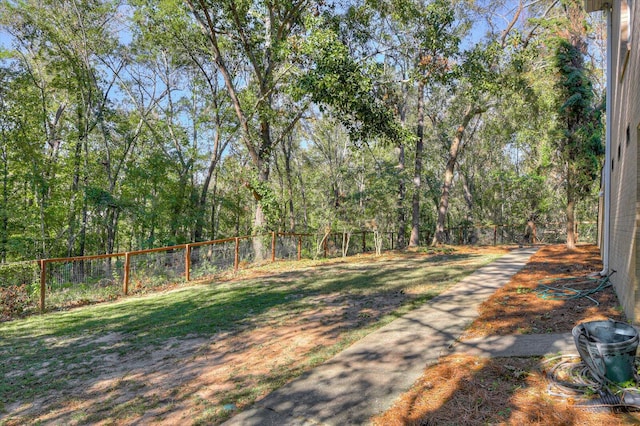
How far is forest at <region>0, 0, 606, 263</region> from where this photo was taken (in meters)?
11.3

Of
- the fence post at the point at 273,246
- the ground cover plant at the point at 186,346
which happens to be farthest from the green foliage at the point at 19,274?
the fence post at the point at 273,246

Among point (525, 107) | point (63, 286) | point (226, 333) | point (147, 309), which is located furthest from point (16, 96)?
point (525, 107)

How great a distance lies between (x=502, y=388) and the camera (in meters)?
2.96

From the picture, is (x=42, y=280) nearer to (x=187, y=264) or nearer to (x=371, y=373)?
(x=187, y=264)

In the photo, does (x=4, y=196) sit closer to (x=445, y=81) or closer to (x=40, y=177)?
(x=40, y=177)

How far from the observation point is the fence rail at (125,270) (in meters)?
8.14

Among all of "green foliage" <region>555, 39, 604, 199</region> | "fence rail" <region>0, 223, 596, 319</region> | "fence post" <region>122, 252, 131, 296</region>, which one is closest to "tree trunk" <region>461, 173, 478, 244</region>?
"fence rail" <region>0, 223, 596, 319</region>

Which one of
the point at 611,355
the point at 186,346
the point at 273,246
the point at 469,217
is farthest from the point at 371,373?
the point at 469,217

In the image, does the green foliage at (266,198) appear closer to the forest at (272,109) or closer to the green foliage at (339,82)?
the forest at (272,109)

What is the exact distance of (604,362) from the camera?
107 inches

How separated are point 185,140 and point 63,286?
Answer: 47.0 feet

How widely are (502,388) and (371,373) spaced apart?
3.72 ft

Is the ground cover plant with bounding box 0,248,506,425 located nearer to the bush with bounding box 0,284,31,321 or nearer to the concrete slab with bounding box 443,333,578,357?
the bush with bounding box 0,284,31,321

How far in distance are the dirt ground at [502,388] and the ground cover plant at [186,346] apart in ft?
4.17
